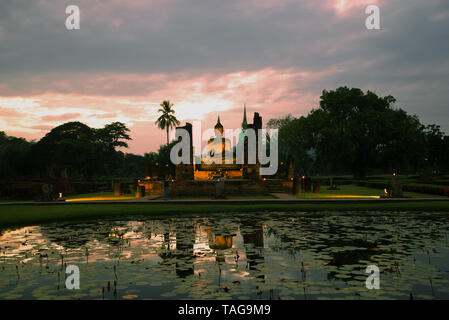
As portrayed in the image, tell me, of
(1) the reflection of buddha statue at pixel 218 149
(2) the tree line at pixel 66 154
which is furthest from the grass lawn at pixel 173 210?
Result: (2) the tree line at pixel 66 154

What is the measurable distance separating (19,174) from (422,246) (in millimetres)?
71014

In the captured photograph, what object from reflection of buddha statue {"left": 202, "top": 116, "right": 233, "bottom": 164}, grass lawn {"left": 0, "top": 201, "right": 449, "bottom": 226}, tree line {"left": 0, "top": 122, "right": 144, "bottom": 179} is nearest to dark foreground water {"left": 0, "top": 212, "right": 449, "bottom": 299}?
grass lawn {"left": 0, "top": 201, "right": 449, "bottom": 226}

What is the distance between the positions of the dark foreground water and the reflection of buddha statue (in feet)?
142

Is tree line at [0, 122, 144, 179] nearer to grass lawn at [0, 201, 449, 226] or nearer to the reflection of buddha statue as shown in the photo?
the reflection of buddha statue

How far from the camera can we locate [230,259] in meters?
8.53

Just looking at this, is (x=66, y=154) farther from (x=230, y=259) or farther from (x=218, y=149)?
(x=230, y=259)

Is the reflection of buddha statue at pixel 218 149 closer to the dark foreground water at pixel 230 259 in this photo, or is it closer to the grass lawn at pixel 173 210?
the grass lawn at pixel 173 210

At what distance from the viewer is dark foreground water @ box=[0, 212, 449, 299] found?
6180mm

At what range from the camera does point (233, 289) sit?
6.23 m

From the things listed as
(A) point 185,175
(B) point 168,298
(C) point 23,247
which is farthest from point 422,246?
(A) point 185,175

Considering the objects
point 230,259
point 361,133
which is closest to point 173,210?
point 230,259

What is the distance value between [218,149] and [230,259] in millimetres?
50847

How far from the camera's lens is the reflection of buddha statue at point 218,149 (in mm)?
57844
